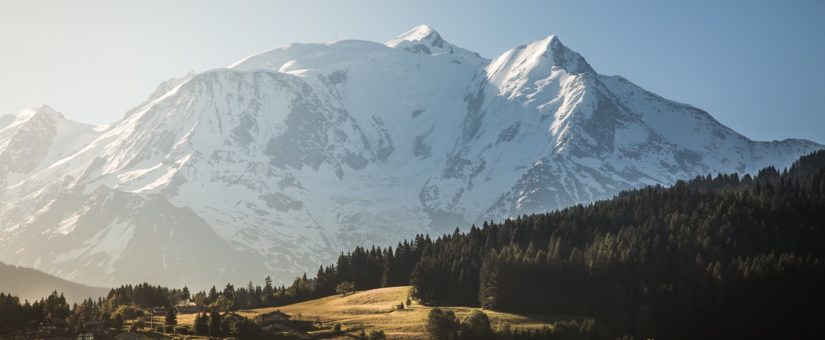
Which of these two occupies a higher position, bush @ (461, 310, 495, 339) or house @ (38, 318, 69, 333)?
house @ (38, 318, 69, 333)

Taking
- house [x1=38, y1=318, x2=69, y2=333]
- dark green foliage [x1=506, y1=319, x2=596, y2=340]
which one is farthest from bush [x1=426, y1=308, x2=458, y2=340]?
house [x1=38, y1=318, x2=69, y2=333]

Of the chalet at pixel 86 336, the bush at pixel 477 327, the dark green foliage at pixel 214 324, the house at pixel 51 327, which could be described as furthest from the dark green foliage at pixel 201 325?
the bush at pixel 477 327

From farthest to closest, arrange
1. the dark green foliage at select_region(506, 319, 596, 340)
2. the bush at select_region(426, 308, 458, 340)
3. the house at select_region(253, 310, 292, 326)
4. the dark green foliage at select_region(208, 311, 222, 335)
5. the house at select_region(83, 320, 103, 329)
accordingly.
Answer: the house at select_region(83, 320, 103, 329)
the house at select_region(253, 310, 292, 326)
the dark green foliage at select_region(208, 311, 222, 335)
the bush at select_region(426, 308, 458, 340)
the dark green foliage at select_region(506, 319, 596, 340)

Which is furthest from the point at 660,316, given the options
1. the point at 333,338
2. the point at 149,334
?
the point at 149,334

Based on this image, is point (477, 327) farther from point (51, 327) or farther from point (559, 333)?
point (51, 327)

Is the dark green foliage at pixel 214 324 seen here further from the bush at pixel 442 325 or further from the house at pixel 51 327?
the bush at pixel 442 325

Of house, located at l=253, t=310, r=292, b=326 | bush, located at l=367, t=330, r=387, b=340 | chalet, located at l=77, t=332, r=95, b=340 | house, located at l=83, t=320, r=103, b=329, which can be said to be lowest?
bush, located at l=367, t=330, r=387, b=340

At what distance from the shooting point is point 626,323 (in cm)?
19088

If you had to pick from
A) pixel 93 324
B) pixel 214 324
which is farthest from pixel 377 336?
pixel 93 324

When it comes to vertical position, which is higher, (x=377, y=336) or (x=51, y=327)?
(x=51, y=327)

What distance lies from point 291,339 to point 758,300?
87223 mm

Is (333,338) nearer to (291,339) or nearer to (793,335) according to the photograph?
(291,339)

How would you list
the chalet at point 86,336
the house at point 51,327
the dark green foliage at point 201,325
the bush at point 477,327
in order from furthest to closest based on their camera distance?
1. the house at point 51,327
2. the dark green foliage at point 201,325
3. the chalet at point 86,336
4. the bush at point 477,327

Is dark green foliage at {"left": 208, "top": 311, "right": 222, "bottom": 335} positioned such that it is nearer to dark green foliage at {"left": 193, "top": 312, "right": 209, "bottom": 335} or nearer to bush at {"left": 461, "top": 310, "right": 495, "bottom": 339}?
dark green foliage at {"left": 193, "top": 312, "right": 209, "bottom": 335}
